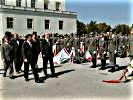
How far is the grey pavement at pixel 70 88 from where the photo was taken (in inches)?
471

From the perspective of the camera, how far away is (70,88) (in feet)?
44.2

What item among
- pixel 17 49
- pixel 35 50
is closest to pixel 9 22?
pixel 17 49

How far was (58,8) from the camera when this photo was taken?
65.7 m

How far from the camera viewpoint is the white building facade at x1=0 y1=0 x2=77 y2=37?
55.4m

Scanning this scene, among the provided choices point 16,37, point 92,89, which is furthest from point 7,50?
point 92,89

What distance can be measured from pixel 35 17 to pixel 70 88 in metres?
46.8

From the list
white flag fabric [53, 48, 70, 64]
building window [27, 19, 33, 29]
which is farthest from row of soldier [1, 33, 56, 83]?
building window [27, 19, 33, 29]

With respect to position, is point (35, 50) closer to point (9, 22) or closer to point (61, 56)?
point (61, 56)

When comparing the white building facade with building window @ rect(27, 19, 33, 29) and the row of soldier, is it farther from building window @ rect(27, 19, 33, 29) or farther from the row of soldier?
the row of soldier

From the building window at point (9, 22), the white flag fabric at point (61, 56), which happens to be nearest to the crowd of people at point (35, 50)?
the white flag fabric at point (61, 56)

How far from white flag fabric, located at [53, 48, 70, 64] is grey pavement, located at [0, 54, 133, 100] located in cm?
336

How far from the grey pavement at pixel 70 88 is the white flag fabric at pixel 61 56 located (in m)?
3.36

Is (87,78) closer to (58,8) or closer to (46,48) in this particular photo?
(46,48)

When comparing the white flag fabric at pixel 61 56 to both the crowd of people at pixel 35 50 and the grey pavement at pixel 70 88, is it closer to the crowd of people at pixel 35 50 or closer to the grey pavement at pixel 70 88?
the crowd of people at pixel 35 50
